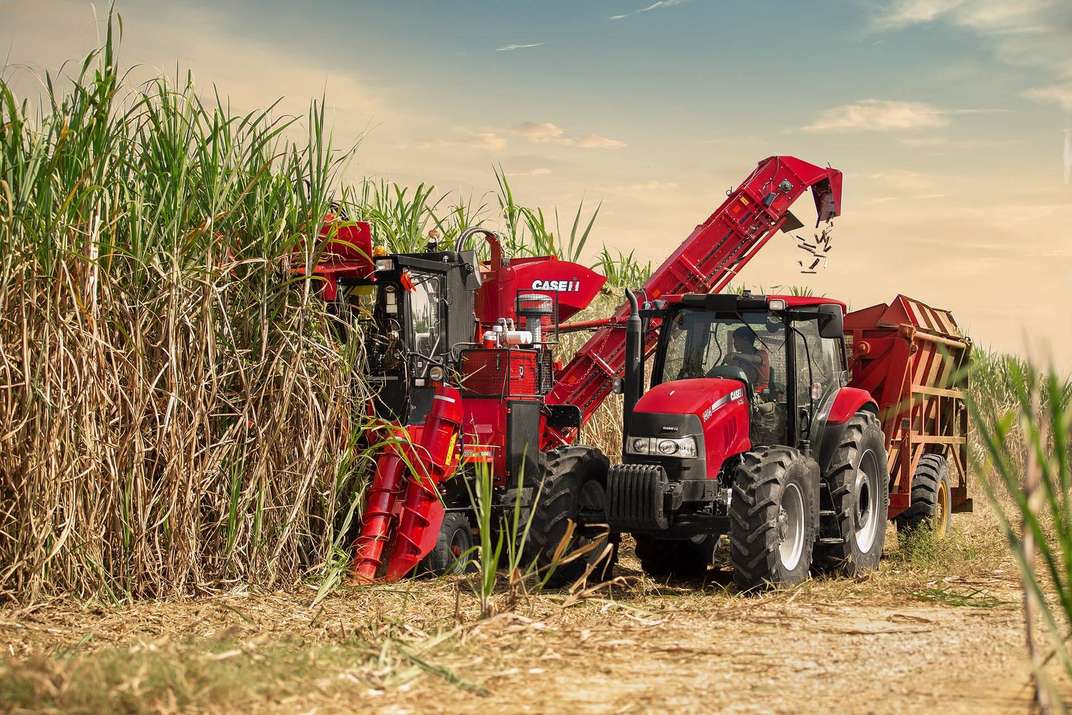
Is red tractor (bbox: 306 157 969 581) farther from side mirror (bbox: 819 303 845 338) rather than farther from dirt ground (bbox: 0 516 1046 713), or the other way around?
dirt ground (bbox: 0 516 1046 713)

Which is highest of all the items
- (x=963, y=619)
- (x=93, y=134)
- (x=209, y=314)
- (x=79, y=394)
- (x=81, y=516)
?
(x=93, y=134)

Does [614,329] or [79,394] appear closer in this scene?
[79,394]

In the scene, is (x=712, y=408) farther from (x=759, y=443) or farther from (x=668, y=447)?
(x=759, y=443)

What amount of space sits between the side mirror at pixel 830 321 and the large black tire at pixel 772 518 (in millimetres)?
881

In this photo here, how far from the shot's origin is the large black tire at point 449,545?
25.5 feet

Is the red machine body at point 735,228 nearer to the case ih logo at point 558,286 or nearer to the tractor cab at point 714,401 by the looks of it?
the case ih logo at point 558,286

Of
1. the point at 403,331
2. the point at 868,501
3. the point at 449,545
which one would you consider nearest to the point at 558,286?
the point at 403,331

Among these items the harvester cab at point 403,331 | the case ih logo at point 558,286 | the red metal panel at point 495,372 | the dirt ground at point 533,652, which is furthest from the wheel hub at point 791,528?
the case ih logo at point 558,286

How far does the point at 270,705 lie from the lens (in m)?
4.24

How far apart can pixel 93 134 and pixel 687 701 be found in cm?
460

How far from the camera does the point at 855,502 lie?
310 inches

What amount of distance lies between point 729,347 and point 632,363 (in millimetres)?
719

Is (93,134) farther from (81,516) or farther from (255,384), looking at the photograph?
(81,516)

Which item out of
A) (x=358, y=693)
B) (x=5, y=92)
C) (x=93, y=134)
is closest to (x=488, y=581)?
(x=358, y=693)
